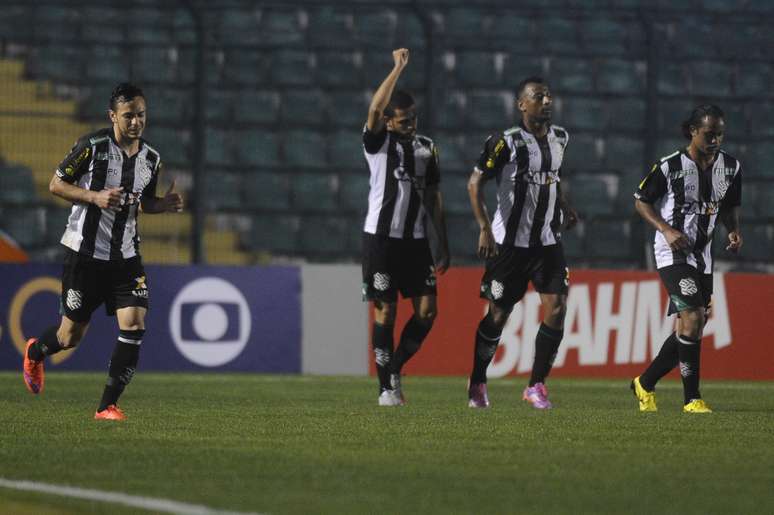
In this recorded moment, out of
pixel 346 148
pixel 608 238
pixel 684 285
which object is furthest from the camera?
pixel 346 148

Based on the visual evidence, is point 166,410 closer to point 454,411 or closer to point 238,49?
point 454,411

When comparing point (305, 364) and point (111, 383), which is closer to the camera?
point (111, 383)

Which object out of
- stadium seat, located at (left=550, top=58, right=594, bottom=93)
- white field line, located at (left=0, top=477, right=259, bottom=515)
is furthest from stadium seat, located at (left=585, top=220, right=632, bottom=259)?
white field line, located at (left=0, top=477, right=259, bottom=515)

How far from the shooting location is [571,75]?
1886cm

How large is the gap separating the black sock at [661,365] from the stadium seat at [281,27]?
30.2 feet

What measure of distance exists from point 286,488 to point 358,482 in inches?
12.4

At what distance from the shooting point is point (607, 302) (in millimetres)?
15227

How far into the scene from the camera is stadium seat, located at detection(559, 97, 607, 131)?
1838cm

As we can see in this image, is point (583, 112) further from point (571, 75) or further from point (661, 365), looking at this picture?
point (661, 365)

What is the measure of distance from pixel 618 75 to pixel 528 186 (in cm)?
911

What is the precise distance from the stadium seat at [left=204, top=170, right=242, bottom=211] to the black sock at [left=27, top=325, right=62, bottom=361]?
7.28m

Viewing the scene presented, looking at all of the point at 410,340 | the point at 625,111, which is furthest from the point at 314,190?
the point at 410,340

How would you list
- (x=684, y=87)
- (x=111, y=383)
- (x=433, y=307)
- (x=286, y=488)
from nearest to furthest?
1. (x=286, y=488)
2. (x=111, y=383)
3. (x=433, y=307)
4. (x=684, y=87)

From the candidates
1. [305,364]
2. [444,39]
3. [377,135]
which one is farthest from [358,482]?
[444,39]
